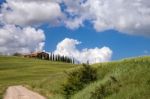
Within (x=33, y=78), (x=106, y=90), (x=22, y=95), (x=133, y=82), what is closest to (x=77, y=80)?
(x=106, y=90)

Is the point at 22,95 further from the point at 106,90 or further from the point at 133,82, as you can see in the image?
the point at 133,82

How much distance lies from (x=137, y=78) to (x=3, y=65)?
163642 mm

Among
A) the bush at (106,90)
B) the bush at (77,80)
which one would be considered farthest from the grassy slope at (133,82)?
the bush at (77,80)

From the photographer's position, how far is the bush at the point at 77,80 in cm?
3838

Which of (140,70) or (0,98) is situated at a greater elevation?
(140,70)

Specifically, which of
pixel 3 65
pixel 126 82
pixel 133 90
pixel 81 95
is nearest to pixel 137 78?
pixel 126 82

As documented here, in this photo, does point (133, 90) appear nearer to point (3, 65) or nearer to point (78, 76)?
point (78, 76)

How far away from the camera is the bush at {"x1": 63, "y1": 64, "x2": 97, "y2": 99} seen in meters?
38.4

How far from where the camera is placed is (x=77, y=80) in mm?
38438

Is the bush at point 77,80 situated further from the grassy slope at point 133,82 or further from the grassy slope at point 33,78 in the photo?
the grassy slope at point 33,78

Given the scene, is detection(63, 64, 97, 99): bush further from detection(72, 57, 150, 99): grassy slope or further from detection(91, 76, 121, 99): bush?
detection(91, 76, 121, 99): bush

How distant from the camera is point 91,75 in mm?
39625

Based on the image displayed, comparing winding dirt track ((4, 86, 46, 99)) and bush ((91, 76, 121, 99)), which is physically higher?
bush ((91, 76, 121, 99))

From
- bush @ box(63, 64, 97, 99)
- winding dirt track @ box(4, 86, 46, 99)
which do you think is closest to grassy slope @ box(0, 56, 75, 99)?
winding dirt track @ box(4, 86, 46, 99)
